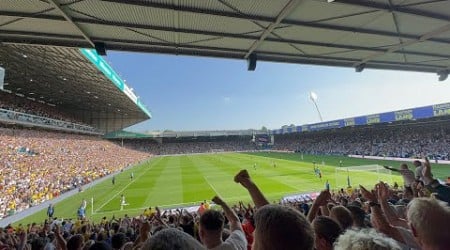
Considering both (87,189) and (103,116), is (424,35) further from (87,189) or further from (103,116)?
(103,116)

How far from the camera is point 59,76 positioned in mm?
36406

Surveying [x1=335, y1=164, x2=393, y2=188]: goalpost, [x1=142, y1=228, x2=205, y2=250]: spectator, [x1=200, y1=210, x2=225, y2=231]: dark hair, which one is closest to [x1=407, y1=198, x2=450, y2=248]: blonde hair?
[x1=200, y1=210, x2=225, y2=231]: dark hair

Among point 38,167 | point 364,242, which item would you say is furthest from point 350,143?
point 364,242

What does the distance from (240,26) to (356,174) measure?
100ft

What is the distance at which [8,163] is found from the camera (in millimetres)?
29047

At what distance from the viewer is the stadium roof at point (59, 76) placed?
2667cm

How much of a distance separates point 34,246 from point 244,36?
657cm

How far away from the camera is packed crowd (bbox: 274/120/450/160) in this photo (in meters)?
44.7

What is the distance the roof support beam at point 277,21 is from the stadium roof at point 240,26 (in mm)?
19

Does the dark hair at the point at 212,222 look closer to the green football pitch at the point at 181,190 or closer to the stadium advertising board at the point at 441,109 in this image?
the green football pitch at the point at 181,190

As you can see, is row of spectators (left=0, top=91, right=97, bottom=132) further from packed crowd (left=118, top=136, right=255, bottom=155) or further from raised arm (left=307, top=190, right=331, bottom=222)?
raised arm (left=307, top=190, right=331, bottom=222)

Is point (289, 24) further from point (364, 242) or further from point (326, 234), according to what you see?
point (364, 242)

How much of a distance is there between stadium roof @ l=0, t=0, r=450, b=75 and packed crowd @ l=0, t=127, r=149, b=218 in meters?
21.4

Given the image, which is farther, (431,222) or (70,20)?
(70,20)
